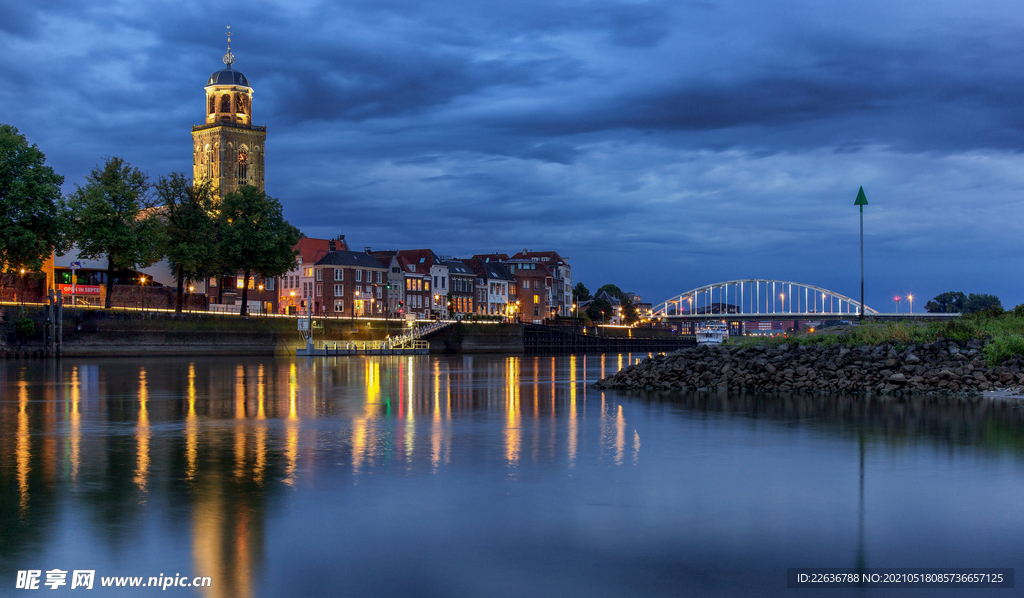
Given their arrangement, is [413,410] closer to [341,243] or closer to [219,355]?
[219,355]

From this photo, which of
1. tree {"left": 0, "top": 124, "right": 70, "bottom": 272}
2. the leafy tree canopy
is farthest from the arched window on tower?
the leafy tree canopy

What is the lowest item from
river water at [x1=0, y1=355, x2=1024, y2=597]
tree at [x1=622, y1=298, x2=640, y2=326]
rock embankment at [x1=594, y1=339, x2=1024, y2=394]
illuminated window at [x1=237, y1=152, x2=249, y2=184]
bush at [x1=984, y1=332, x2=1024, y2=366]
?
river water at [x1=0, y1=355, x2=1024, y2=597]

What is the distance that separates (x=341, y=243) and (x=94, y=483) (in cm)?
11379

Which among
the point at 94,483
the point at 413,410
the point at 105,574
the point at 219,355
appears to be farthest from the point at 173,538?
the point at 219,355

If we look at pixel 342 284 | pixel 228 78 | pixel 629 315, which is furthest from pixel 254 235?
pixel 629 315

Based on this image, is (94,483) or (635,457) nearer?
(94,483)

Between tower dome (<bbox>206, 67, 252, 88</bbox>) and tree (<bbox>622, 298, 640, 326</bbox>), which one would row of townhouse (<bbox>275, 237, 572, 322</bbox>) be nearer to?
tree (<bbox>622, 298, 640, 326</bbox>)

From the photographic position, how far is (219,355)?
81125 millimetres

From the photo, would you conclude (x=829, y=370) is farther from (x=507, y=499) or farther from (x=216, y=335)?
(x=216, y=335)

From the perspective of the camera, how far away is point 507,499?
12.3m

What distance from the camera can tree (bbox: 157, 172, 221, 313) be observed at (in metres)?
80.5

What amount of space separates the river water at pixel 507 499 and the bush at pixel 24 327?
162 feet

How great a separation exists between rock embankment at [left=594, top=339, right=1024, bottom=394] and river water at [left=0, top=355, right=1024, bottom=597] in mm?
4786

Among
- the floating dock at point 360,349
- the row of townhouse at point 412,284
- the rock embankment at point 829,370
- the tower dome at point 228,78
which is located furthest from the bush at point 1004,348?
the tower dome at point 228,78
